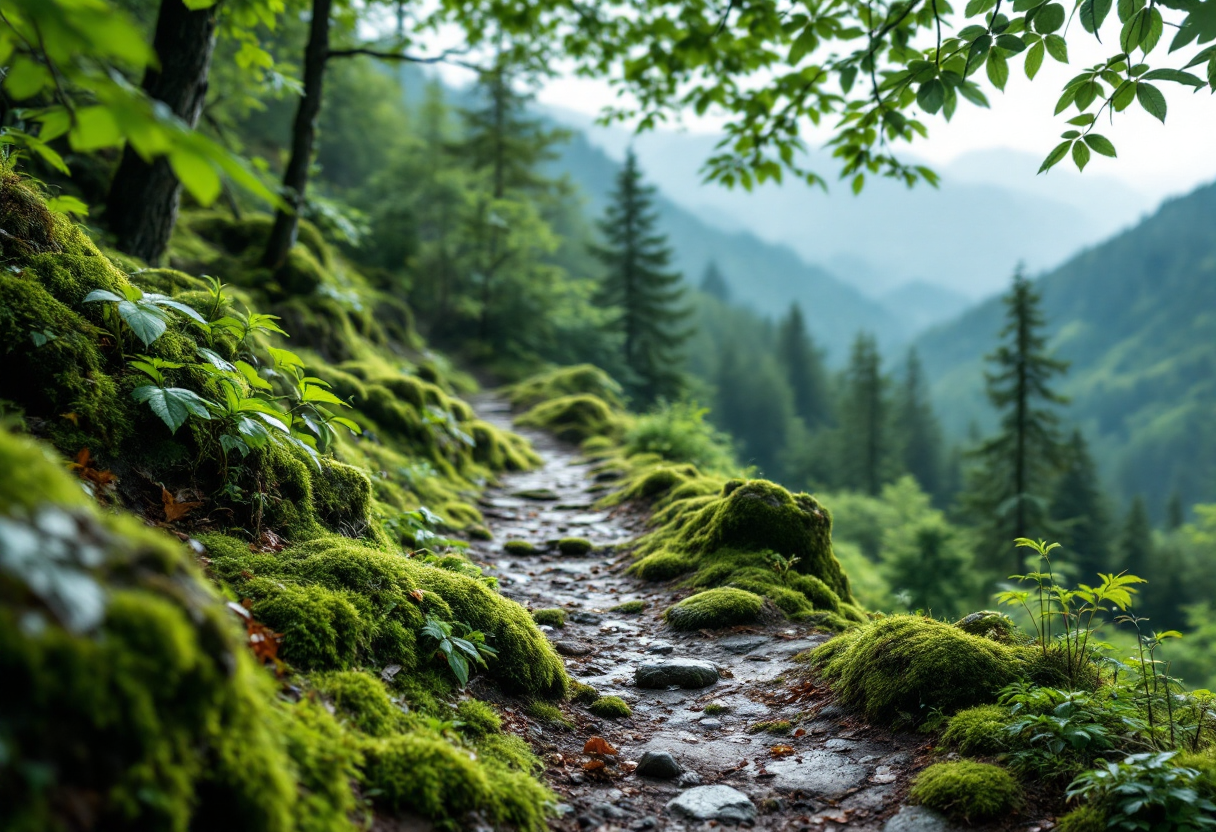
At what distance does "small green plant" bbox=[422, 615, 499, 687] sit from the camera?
3299mm

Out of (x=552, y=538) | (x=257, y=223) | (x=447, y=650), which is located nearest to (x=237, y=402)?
(x=447, y=650)

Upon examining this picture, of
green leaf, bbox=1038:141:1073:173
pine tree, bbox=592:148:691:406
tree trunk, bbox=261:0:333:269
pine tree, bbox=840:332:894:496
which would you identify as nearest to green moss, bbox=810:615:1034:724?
green leaf, bbox=1038:141:1073:173

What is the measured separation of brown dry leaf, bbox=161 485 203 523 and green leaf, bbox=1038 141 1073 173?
459 cm

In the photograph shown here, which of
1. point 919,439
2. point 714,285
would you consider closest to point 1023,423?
point 919,439

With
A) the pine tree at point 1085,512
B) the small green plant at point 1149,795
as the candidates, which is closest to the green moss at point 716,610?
the small green plant at point 1149,795

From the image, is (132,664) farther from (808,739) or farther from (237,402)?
(808,739)

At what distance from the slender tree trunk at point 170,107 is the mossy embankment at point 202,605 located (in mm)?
2008

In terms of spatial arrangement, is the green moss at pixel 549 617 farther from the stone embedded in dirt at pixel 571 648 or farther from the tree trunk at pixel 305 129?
the tree trunk at pixel 305 129

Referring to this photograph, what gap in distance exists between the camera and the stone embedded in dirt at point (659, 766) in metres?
3.42

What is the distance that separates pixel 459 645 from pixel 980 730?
2.66 meters

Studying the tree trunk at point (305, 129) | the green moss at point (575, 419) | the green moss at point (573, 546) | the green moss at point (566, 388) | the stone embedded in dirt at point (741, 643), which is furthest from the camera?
the green moss at point (566, 388)

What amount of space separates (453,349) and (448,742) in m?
27.5

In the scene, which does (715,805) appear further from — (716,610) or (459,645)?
(716,610)

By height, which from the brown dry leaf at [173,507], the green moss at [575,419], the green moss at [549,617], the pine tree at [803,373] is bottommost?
the green moss at [549,617]
